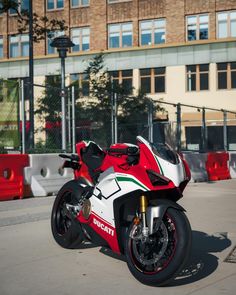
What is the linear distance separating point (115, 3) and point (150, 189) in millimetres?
36397

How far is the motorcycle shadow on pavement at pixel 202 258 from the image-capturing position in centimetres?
450

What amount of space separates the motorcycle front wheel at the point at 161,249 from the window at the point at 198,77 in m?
32.8

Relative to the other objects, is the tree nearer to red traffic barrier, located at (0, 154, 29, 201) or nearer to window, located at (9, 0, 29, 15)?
window, located at (9, 0, 29, 15)

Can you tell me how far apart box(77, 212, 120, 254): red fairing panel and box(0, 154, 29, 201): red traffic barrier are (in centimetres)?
597

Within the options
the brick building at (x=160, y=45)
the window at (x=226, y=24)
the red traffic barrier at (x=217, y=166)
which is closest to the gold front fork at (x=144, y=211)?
the red traffic barrier at (x=217, y=166)

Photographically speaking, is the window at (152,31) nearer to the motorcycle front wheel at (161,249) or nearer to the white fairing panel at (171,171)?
the white fairing panel at (171,171)

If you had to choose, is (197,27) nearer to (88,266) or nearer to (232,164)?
(232,164)

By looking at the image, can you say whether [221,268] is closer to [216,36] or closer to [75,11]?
[216,36]

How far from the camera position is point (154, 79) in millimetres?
37312

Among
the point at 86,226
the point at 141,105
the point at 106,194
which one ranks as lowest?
the point at 86,226

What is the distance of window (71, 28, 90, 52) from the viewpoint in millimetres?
39594

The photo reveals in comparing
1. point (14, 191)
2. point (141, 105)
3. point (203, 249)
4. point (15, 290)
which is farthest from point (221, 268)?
point (141, 105)

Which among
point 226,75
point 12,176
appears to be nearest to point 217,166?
point 12,176

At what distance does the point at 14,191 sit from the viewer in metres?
10.8
